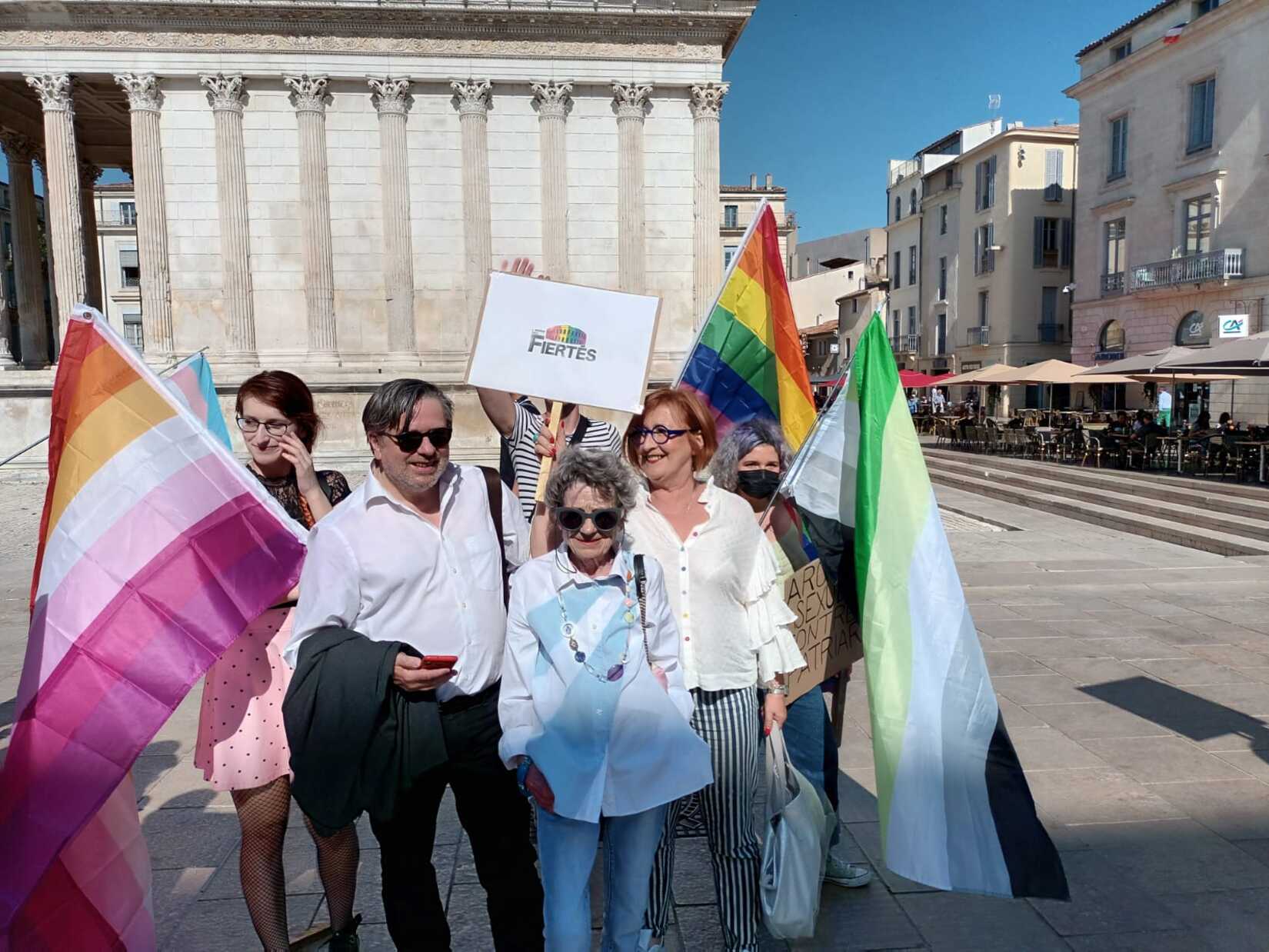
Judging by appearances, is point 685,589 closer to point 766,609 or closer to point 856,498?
point 766,609

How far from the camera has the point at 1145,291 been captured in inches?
1117

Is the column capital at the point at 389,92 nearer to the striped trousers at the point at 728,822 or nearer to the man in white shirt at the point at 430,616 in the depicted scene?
the man in white shirt at the point at 430,616

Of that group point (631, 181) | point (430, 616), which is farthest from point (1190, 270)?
point (430, 616)

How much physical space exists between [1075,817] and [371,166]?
20318 millimetres

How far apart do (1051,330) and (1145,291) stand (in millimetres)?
9634

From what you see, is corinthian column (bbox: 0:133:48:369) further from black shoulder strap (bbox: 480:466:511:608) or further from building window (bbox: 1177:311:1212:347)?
building window (bbox: 1177:311:1212:347)

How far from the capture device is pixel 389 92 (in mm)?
20125

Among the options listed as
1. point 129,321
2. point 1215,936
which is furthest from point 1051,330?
point 129,321

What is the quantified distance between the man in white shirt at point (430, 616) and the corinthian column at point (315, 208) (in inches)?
755

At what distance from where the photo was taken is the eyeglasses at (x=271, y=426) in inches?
113

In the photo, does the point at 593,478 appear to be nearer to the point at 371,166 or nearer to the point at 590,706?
the point at 590,706

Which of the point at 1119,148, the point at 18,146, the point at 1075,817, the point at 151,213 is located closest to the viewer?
the point at 1075,817

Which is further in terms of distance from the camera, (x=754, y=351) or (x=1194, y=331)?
(x=1194, y=331)

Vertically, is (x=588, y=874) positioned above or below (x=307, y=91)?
below
